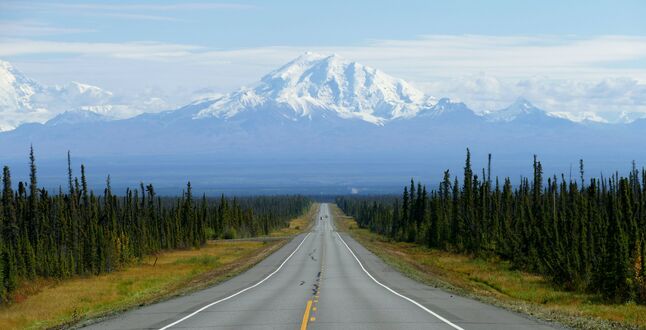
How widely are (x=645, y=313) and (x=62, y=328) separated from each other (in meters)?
Answer: 25.7

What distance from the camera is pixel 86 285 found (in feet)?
214

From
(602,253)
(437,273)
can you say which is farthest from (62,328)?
(437,273)

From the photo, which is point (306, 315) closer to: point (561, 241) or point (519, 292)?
point (519, 292)

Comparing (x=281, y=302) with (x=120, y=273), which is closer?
(x=281, y=302)

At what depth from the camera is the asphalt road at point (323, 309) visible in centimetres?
2620

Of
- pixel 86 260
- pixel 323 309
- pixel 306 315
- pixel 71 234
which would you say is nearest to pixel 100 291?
pixel 86 260

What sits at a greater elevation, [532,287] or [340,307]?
[340,307]

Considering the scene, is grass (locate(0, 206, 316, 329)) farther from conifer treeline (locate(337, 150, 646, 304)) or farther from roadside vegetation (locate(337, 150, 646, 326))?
conifer treeline (locate(337, 150, 646, 304))

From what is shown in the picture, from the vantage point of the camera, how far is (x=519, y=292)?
54156mm

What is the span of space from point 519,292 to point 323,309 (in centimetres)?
2710

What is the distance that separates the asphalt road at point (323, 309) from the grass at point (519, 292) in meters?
1.78

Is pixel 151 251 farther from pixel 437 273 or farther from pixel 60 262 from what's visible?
pixel 437 273

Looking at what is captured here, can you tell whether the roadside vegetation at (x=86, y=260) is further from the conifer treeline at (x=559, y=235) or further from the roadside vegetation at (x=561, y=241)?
the conifer treeline at (x=559, y=235)

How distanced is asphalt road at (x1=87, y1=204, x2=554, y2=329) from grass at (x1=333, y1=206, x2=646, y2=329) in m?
1.78
